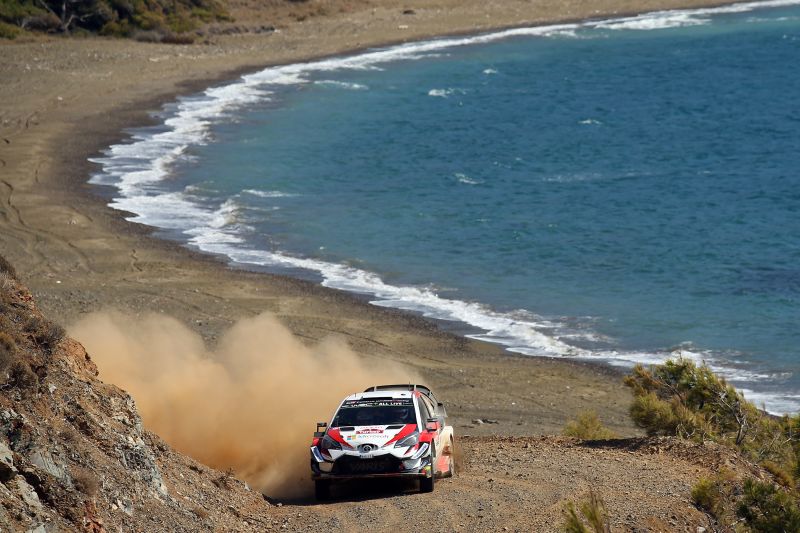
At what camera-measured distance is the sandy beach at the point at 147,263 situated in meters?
27.1

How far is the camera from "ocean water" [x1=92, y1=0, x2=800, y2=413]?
3291cm

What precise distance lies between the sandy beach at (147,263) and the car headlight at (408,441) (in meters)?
7.37

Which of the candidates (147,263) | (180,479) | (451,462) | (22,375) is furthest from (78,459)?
(147,263)

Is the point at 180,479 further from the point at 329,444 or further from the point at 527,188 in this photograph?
the point at 527,188

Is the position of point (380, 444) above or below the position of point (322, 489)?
above

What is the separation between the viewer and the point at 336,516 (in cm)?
1516

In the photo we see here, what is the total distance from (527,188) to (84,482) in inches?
Result: 1479

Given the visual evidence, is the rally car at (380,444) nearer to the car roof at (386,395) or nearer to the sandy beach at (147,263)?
the car roof at (386,395)

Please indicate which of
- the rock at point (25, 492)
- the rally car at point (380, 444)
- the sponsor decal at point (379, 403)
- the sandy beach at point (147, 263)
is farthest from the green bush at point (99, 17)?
the rock at point (25, 492)

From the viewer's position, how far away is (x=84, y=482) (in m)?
12.0

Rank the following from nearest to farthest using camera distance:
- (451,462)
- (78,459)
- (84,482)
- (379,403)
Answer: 1. (84,482)
2. (78,459)
3. (379,403)
4. (451,462)

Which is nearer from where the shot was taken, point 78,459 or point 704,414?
point 78,459

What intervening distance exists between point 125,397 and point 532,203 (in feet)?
107

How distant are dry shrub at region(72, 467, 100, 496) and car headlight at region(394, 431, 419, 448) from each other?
520cm
